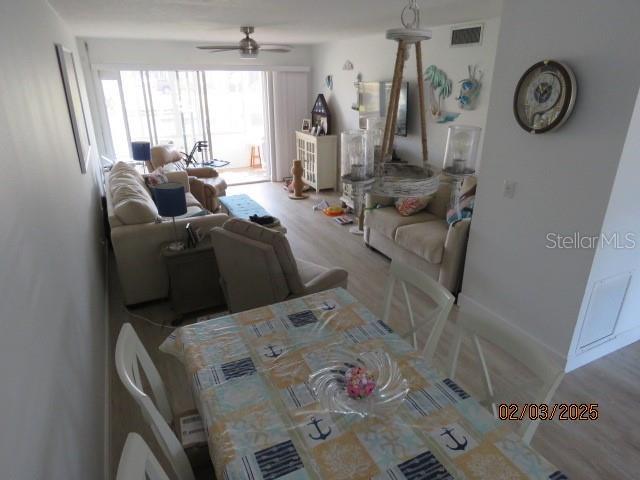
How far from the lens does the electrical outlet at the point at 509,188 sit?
2618 millimetres

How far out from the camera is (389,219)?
156 inches

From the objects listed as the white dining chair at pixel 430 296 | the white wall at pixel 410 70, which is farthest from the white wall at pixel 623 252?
the white wall at pixel 410 70

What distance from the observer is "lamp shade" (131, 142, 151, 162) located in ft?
17.6

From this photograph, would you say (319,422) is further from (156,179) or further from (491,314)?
(156,179)

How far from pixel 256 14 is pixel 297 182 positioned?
3200mm

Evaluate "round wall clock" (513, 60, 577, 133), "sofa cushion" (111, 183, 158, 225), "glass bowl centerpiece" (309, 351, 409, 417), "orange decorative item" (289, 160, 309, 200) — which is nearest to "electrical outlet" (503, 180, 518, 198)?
"round wall clock" (513, 60, 577, 133)

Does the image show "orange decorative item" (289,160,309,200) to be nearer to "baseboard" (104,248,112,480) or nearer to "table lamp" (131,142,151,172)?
"table lamp" (131,142,151,172)

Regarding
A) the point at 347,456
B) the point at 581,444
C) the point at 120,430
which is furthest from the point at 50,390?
the point at 581,444

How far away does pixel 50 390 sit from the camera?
3.94ft

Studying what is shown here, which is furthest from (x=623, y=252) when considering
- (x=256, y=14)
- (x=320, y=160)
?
(x=320, y=160)

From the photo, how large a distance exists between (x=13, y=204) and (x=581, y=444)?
8.80 feet

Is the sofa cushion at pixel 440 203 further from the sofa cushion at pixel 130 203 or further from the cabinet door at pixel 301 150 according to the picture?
the cabinet door at pixel 301 150

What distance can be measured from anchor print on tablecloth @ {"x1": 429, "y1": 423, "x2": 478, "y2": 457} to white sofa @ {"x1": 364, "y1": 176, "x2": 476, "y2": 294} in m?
1.89

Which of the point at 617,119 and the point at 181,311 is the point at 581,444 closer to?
the point at 617,119
